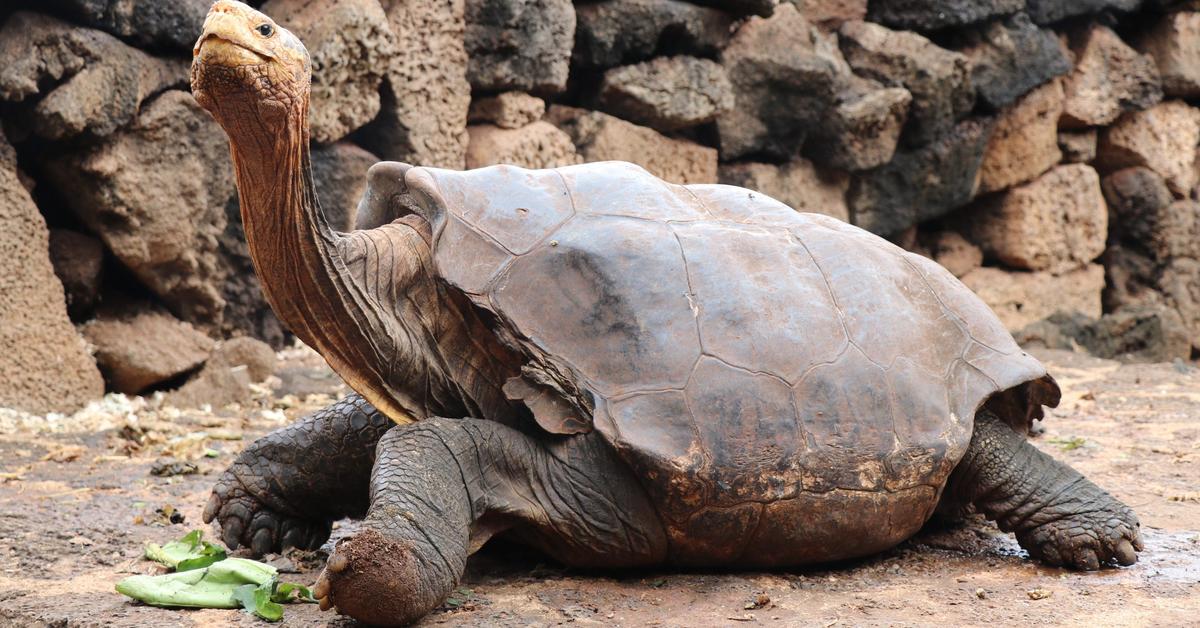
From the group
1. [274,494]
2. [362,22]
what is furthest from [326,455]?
[362,22]

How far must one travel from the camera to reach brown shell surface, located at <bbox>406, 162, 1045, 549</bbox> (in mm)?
2664

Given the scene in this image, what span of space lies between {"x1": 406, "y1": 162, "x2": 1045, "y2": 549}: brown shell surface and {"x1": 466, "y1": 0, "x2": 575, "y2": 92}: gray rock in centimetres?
319

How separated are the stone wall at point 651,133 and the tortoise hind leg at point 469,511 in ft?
9.79

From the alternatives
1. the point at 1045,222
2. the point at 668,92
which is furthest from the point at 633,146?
the point at 1045,222

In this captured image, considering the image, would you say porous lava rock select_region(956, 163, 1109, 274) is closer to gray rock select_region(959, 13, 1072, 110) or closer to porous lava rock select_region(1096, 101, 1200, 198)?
porous lava rock select_region(1096, 101, 1200, 198)

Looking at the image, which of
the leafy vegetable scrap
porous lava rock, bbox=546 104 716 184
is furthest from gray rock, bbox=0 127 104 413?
porous lava rock, bbox=546 104 716 184

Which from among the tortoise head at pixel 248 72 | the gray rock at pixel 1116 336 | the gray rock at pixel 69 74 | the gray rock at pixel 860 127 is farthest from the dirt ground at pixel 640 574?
the gray rock at pixel 860 127

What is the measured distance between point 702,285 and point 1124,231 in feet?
26.4

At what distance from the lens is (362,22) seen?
5.51 m

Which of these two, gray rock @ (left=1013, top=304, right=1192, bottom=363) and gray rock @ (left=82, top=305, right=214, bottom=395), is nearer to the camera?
gray rock @ (left=82, top=305, right=214, bottom=395)

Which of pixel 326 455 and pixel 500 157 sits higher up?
pixel 500 157

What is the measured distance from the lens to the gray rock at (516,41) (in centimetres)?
611

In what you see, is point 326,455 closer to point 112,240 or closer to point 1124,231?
point 112,240

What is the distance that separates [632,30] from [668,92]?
0.43 m
